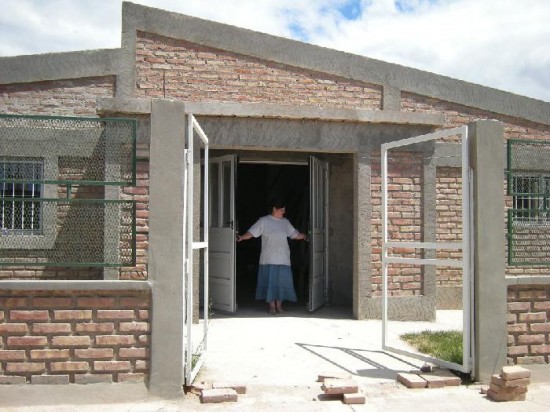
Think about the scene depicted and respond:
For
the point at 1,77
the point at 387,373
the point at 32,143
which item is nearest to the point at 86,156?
the point at 32,143

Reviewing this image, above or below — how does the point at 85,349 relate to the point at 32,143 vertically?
below

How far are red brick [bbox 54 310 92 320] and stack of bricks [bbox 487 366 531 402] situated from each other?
11.0ft

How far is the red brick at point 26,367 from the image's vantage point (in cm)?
464

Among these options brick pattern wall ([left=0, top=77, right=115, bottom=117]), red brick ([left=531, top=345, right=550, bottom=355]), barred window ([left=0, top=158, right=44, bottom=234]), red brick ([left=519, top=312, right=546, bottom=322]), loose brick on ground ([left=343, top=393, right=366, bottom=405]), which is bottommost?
loose brick on ground ([left=343, top=393, right=366, bottom=405])

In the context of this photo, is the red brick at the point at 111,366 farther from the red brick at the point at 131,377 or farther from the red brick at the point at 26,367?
the red brick at the point at 26,367

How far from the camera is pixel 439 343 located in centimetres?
661

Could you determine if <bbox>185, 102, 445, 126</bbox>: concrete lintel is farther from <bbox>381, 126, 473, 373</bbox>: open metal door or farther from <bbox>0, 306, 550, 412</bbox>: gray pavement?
<bbox>0, 306, 550, 412</bbox>: gray pavement

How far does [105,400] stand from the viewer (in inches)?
183

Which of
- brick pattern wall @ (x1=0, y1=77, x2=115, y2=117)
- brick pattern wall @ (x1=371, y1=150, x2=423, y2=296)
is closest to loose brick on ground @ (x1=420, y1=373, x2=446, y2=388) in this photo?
brick pattern wall @ (x1=371, y1=150, x2=423, y2=296)

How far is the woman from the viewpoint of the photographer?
891 cm

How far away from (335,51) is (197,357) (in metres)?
5.07

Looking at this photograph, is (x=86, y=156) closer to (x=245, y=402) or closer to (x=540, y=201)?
(x=245, y=402)

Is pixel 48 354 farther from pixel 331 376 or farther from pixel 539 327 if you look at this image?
pixel 539 327

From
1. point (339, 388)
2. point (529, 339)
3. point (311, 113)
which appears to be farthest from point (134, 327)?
point (311, 113)
